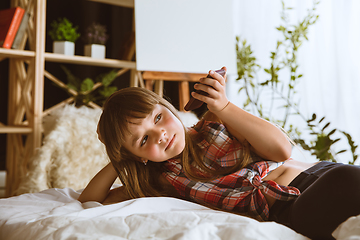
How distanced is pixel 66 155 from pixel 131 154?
80 cm

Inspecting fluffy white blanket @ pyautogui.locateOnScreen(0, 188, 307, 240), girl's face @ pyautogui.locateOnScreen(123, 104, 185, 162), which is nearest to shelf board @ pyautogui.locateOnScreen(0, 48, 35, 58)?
girl's face @ pyautogui.locateOnScreen(123, 104, 185, 162)

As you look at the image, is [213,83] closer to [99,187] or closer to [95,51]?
[99,187]

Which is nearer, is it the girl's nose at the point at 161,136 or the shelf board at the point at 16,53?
the girl's nose at the point at 161,136

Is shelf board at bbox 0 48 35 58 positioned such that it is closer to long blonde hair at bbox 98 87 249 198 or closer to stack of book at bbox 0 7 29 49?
stack of book at bbox 0 7 29 49

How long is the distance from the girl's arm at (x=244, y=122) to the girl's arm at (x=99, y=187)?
41 cm

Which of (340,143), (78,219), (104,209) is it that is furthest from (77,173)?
(340,143)

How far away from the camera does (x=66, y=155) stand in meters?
1.74

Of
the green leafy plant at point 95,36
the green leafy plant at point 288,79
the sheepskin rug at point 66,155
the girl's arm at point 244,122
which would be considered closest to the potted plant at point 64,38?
the green leafy plant at point 95,36

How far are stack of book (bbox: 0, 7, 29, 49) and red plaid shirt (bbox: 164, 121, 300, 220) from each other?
1.35 m

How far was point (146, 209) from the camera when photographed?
2.69 feet

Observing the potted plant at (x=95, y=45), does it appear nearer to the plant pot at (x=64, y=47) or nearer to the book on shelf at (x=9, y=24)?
the plant pot at (x=64, y=47)

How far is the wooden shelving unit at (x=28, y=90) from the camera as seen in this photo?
1.97m

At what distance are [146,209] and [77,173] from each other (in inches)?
40.3

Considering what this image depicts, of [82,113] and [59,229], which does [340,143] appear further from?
[59,229]
